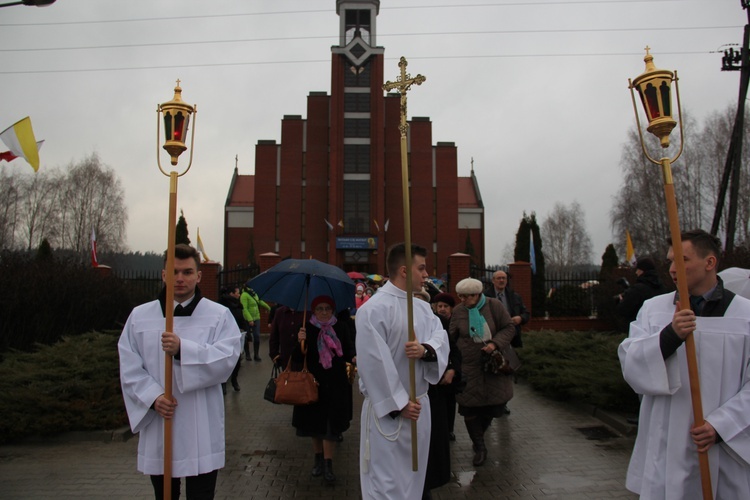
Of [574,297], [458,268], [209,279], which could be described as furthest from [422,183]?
[209,279]

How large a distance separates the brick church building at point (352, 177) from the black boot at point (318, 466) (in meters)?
32.9

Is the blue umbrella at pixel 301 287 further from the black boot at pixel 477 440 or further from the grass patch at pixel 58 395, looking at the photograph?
the grass patch at pixel 58 395

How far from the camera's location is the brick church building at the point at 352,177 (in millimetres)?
40188

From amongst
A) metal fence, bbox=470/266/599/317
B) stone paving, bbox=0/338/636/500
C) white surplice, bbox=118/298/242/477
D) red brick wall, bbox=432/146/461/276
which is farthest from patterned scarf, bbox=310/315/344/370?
red brick wall, bbox=432/146/461/276

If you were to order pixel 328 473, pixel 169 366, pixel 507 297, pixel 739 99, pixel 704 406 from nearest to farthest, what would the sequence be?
pixel 704 406, pixel 169 366, pixel 328 473, pixel 507 297, pixel 739 99

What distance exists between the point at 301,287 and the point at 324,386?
130 cm

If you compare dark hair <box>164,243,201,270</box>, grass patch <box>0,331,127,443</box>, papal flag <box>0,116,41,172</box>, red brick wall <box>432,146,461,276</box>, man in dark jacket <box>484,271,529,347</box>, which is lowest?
grass patch <box>0,331,127,443</box>

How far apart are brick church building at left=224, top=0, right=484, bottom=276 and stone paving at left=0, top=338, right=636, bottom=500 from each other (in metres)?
31.4

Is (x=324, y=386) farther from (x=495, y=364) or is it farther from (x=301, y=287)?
(x=495, y=364)

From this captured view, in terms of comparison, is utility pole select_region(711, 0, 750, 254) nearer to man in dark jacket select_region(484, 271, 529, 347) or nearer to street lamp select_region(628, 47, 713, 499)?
man in dark jacket select_region(484, 271, 529, 347)

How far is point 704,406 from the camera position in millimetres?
2893

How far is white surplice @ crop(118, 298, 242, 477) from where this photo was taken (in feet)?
11.1

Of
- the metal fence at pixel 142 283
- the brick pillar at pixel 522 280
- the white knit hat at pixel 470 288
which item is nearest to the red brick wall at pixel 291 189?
the metal fence at pixel 142 283

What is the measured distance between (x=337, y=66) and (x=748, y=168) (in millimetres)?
26714
